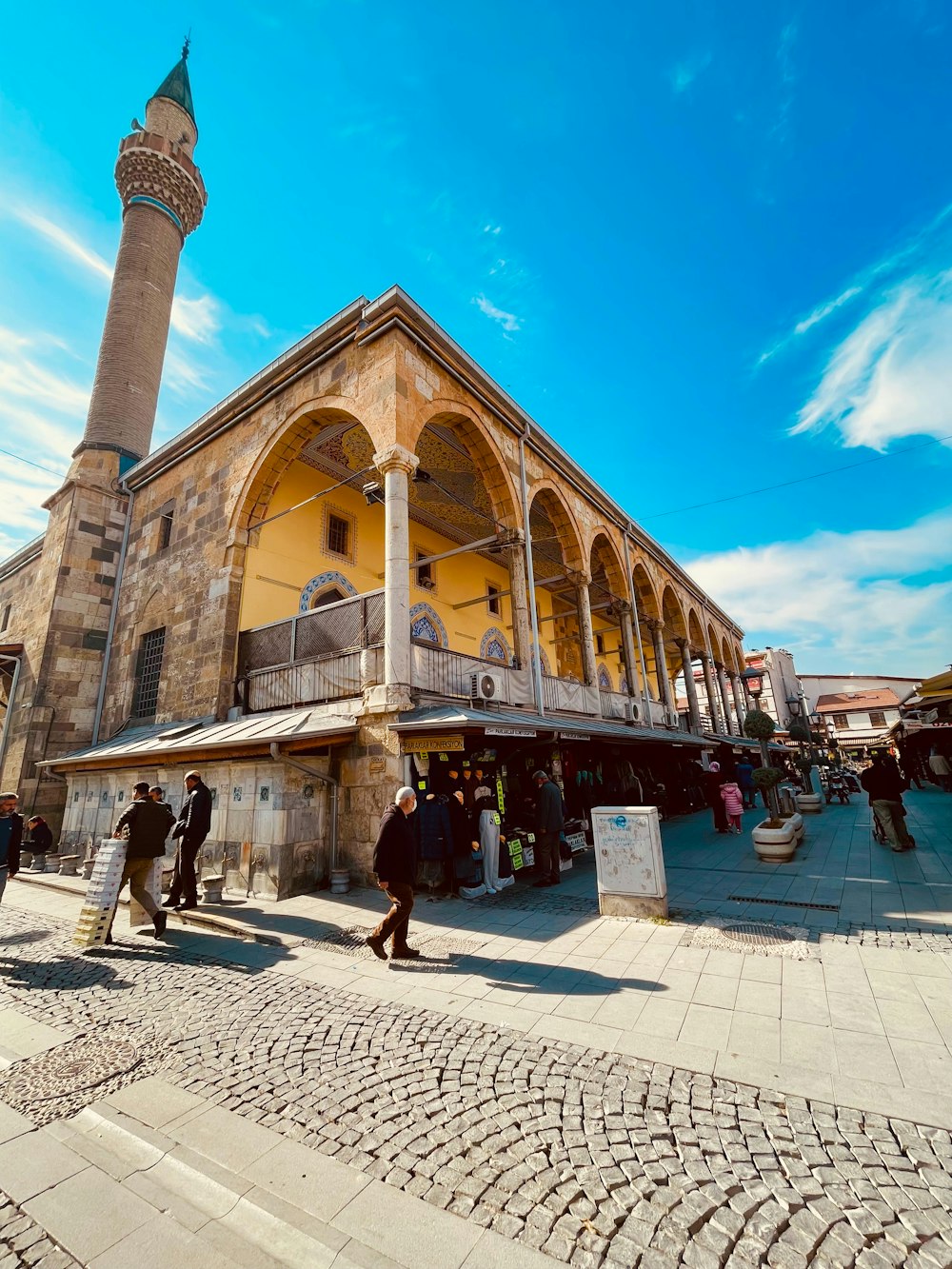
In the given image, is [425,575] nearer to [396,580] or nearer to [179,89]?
[396,580]

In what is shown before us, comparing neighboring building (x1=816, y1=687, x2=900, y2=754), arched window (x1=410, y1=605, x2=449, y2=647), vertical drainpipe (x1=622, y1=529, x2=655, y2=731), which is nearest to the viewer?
arched window (x1=410, y1=605, x2=449, y2=647)

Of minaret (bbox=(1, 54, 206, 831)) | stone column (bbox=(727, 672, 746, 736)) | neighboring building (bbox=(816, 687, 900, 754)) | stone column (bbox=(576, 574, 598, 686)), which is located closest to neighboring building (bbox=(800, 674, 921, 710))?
neighboring building (bbox=(816, 687, 900, 754))

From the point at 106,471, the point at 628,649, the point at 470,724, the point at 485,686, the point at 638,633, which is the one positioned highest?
the point at 106,471

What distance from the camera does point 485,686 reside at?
9.41 meters

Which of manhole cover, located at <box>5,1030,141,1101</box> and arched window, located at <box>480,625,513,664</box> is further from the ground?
arched window, located at <box>480,625,513,664</box>

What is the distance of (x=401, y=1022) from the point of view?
3816 mm

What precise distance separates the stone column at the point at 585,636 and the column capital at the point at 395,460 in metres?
6.56

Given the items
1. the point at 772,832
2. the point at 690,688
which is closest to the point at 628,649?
the point at 690,688

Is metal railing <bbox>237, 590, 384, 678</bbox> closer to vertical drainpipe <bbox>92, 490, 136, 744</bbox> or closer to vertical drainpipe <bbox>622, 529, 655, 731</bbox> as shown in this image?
vertical drainpipe <bbox>92, 490, 136, 744</bbox>

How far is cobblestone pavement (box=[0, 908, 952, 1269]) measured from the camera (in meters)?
1.99

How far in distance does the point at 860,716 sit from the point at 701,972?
4984 cm

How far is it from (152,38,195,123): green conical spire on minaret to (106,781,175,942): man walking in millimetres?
29740

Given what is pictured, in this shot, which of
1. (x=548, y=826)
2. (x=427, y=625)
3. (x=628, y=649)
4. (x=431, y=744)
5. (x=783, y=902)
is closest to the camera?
(x=783, y=902)

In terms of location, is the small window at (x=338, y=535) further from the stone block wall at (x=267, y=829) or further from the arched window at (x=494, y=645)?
the stone block wall at (x=267, y=829)
